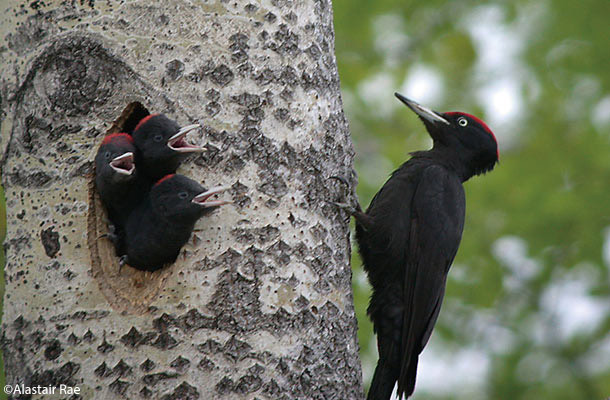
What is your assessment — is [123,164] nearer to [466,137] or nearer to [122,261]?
[122,261]

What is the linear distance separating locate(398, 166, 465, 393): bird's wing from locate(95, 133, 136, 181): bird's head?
68.8 inches

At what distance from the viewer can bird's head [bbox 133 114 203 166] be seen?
2.41 meters

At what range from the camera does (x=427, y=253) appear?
374 cm

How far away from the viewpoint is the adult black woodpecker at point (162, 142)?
2414mm

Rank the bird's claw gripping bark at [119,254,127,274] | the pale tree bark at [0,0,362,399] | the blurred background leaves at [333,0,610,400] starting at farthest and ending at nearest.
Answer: the blurred background leaves at [333,0,610,400], the bird's claw gripping bark at [119,254,127,274], the pale tree bark at [0,0,362,399]

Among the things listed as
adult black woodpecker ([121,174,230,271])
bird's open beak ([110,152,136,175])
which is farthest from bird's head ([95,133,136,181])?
adult black woodpecker ([121,174,230,271])

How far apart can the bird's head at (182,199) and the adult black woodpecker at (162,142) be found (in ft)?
0.28

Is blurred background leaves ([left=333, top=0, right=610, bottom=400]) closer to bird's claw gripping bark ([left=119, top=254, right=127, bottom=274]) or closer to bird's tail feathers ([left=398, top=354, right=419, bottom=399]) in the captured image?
bird's tail feathers ([left=398, top=354, right=419, bottom=399])

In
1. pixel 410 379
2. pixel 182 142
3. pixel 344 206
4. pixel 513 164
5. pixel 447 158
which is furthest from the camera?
pixel 513 164

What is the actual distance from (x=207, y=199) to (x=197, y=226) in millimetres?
104

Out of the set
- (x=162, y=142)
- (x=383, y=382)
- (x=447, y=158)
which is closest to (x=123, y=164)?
(x=162, y=142)

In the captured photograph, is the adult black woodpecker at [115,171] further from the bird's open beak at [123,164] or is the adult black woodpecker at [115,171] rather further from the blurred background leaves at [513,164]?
the blurred background leaves at [513,164]

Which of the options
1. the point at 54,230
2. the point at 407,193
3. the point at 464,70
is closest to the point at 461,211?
the point at 407,193

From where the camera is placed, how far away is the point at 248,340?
234 centimetres
